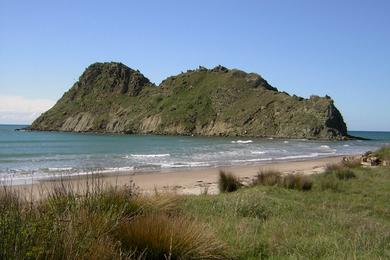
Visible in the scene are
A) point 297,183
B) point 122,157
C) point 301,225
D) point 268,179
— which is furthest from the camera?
point 122,157

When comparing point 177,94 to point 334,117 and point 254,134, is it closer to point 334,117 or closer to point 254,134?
point 254,134

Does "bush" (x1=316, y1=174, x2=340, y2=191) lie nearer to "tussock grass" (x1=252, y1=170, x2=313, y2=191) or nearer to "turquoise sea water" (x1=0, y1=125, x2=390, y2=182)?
"tussock grass" (x1=252, y1=170, x2=313, y2=191)

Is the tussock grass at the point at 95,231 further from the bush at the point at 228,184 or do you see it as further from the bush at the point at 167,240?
the bush at the point at 228,184

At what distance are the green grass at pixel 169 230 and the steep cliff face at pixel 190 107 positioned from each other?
97058 millimetres

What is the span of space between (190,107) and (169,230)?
125655mm

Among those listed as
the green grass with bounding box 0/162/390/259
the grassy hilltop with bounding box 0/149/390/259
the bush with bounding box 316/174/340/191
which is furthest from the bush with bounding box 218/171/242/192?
the green grass with bounding box 0/162/390/259

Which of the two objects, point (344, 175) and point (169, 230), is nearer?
point (169, 230)

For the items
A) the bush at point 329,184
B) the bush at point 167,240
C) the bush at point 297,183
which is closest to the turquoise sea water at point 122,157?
the bush at point 167,240

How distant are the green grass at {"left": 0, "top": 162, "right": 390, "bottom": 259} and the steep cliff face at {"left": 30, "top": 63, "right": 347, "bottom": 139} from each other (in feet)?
318

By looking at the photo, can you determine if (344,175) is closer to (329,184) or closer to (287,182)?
(329,184)

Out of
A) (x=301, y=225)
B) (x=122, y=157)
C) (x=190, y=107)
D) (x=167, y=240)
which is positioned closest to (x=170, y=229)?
(x=167, y=240)

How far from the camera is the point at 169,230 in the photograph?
5.05m

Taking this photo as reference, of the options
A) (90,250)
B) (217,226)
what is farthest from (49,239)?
(217,226)

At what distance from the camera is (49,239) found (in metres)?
3.67
